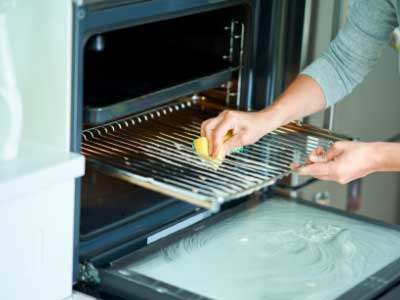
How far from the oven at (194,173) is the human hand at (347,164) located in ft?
0.20

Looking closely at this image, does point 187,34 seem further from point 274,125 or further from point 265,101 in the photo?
point 274,125

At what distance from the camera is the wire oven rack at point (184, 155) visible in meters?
1.59

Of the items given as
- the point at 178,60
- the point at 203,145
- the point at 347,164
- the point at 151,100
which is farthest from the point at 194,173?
the point at 178,60

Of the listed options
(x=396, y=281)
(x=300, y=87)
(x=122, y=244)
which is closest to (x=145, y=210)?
(x=122, y=244)

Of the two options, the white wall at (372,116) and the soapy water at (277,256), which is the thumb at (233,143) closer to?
the soapy water at (277,256)

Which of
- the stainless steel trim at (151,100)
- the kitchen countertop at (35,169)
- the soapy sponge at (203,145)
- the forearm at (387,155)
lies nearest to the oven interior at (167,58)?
the stainless steel trim at (151,100)

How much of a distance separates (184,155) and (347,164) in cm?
31

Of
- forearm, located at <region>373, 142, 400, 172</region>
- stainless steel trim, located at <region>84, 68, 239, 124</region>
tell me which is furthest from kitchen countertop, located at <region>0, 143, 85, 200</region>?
forearm, located at <region>373, 142, 400, 172</region>

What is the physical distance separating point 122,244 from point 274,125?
1.16 feet

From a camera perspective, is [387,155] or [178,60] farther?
[178,60]

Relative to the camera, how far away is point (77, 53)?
1.53m

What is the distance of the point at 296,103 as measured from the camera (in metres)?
1.84

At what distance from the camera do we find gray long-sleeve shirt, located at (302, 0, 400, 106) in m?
1.84

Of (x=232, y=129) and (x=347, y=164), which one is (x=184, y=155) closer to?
(x=232, y=129)
